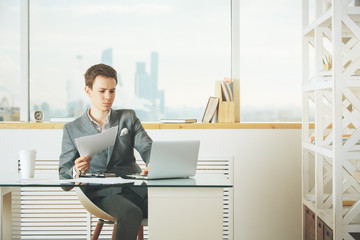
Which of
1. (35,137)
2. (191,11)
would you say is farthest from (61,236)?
(191,11)

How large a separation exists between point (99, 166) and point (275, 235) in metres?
1.61

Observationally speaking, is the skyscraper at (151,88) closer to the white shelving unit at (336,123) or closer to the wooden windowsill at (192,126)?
the wooden windowsill at (192,126)

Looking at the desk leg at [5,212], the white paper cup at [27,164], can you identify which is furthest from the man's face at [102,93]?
the desk leg at [5,212]

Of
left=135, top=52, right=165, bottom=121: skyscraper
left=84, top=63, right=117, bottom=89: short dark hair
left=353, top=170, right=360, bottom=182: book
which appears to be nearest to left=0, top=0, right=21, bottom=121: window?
left=135, top=52, right=165, bottom=121: skyscraper

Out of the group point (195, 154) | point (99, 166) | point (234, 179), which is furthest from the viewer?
point (234, 179)

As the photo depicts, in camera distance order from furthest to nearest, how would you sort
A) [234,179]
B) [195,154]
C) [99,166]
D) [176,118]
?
1. [176,118]
2. [234,179]
3. [99,166]
4. [195,154]

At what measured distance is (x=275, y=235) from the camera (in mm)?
3717

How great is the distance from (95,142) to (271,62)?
6.76 feet

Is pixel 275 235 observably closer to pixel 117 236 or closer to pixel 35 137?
pixel 117 236

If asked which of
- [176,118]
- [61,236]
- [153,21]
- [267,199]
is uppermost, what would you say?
[153,21]

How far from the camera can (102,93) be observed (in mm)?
2977

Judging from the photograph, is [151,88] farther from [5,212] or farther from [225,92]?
[5,212]

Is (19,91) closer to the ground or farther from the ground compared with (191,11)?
closer to the ground

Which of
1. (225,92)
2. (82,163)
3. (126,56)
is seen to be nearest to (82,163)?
(82,163)
